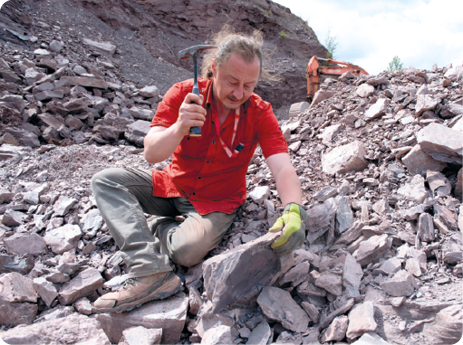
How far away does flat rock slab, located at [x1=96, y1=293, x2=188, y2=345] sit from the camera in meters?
1.78

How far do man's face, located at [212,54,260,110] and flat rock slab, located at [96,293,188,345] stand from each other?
56.3 inches

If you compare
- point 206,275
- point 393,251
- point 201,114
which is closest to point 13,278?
point 206,275

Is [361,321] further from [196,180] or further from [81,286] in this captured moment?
[81,286]

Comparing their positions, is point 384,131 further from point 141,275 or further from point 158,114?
point 141,275

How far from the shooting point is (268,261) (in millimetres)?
1842

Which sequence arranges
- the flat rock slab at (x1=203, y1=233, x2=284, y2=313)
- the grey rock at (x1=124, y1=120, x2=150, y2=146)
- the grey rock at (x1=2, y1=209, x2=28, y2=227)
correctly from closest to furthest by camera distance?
the flat rock slab at (x1=203, y1=233, x2=284, y2=313) < the grey rock at (x1=2, y1=209, x2=28, y2=227) < the grey rock at (x1=124, y1=120, x2=150, y2=146)

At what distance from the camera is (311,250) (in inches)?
85.0

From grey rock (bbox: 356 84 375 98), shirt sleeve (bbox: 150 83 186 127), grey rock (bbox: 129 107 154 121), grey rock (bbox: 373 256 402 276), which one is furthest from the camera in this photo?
grey rock (bbox: 129 107 154 121)

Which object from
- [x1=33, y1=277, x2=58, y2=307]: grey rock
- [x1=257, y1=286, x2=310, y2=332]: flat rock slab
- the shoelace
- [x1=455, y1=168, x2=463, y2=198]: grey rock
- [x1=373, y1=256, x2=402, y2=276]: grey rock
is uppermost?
[x1=455, y1=168, x2=463, y2=198]: grey rock

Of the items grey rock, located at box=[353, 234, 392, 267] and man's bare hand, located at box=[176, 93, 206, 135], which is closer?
man's bare hand, located at box=[176, 93, 206, 135]

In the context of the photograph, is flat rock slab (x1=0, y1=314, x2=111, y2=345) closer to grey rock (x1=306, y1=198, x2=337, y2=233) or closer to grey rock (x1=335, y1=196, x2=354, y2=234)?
grey rock (x1=306, y1=198, x2=337, y2=233)

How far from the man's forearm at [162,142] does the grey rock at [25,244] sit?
48.7 inches

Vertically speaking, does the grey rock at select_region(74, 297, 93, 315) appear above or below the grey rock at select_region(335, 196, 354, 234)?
below

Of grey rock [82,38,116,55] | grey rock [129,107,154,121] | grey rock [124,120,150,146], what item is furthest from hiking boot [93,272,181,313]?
grey rock [82,38,116,55]
